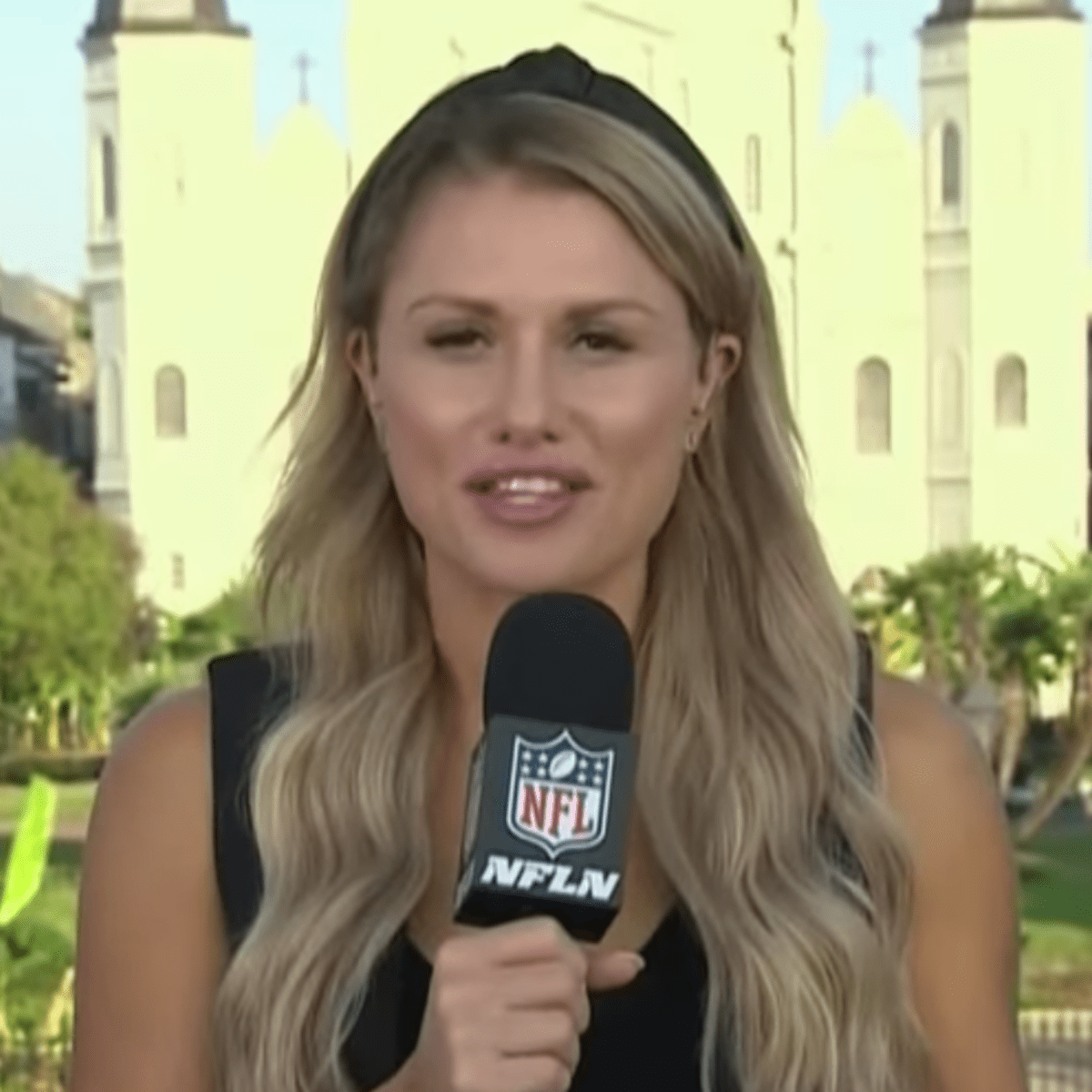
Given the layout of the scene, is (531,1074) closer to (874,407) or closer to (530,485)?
(530,485)

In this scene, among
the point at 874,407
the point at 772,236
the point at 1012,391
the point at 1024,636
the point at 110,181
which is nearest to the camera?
the point at 1024,636

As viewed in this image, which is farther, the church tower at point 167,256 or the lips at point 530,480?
the church tower at point 167,256

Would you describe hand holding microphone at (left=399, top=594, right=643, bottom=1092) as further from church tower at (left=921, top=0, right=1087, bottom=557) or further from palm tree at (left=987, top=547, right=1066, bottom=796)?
church tower at (left=921, top=0, right=1087, bottom=557)

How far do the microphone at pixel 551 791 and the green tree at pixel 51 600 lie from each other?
2409 centimetres

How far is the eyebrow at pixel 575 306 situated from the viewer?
4.49ft

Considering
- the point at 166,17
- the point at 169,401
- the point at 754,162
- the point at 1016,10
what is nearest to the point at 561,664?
the point at 166,17

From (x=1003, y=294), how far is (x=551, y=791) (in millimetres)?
34100

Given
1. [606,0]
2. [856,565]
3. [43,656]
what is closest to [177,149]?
[606,0]

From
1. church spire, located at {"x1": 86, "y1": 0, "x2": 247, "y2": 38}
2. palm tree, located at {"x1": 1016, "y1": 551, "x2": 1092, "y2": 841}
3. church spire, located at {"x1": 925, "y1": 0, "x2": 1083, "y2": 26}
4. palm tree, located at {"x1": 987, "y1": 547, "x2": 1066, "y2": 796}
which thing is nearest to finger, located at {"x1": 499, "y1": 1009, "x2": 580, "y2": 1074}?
palm tree, located at {"x1": 1016, "y1": 551, "x2": 1092, "y2": 841}

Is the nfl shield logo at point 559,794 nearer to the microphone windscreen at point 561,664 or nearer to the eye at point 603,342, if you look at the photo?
the microphone windscreen at point 561,664

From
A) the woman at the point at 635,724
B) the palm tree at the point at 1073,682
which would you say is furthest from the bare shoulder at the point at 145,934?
the palm tree at the point at 1073,682

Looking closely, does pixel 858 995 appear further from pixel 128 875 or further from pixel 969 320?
pixel 969 320

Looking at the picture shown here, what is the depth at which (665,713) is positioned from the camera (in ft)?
4.76

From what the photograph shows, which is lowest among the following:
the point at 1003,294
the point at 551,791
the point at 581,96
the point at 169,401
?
the point at 551,791
